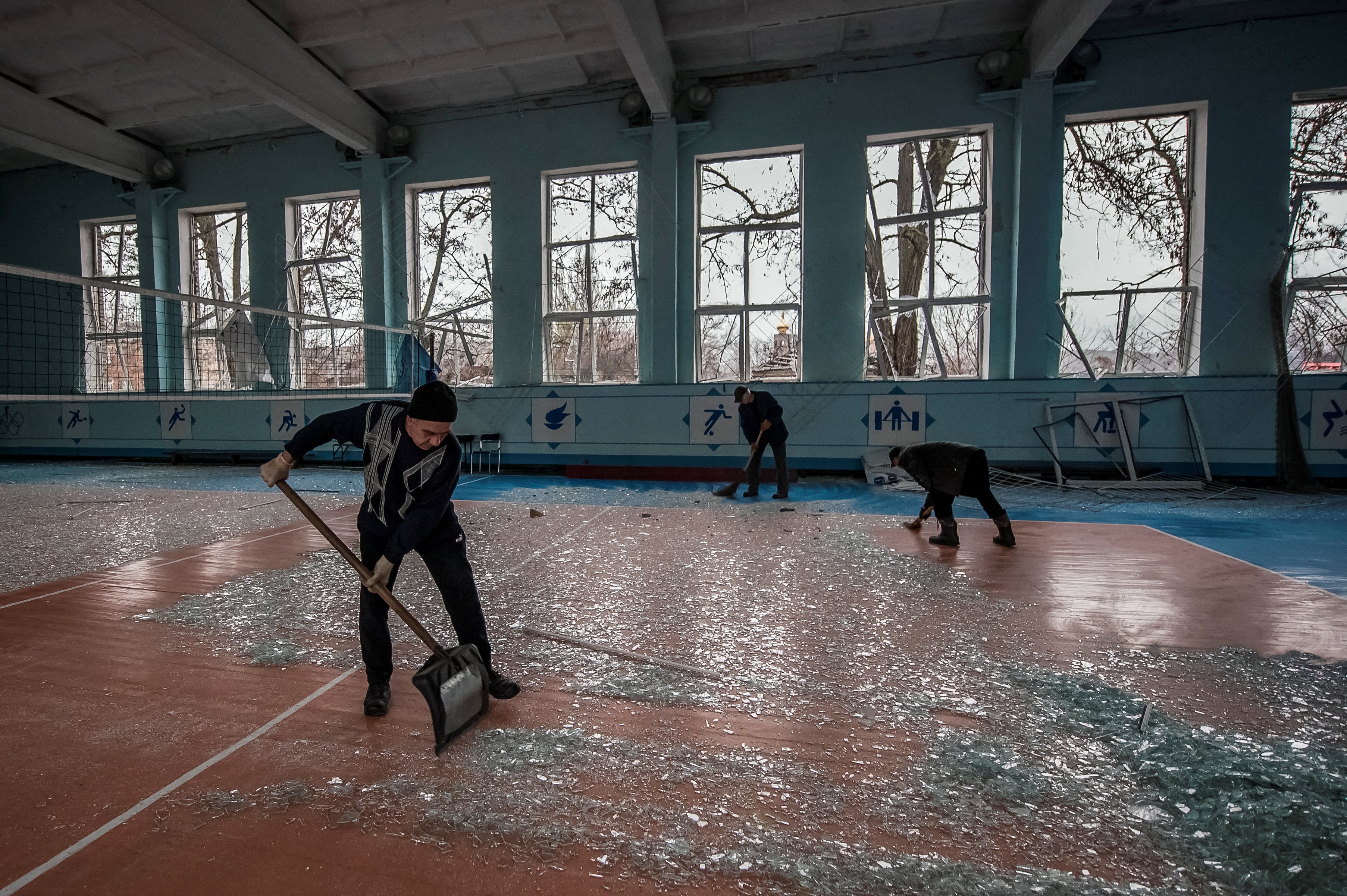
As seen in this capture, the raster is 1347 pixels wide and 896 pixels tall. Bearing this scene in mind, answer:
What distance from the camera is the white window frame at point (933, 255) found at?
9039mm

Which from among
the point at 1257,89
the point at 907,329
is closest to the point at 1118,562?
the point at 907,329

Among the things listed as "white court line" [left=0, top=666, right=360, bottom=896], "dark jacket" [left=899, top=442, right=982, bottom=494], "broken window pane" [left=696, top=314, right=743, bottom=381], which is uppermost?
"broken window pane" [left=696, top=314, right=743, bottom=381]

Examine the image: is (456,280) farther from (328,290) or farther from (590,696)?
(590,696)

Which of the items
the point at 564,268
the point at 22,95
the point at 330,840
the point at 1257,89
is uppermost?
the point at 22,95

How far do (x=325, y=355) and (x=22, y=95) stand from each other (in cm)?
579

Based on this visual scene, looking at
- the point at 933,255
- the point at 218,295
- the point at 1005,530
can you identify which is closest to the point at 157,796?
the point at 1005,530

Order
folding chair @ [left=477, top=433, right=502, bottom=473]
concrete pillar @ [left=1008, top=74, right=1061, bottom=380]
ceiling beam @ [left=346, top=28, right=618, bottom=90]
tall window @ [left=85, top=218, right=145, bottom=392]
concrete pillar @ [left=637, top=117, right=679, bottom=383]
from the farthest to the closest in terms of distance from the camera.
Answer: tall window @ [left=85, top=218, right=145, bottom=392] → folding chair @ [left=477, top=433, right=502, bottom=473] → concrete pillar @ [left=637, top=117, right=679, bottom=383] → ceiling beam @ [left=346, top=28, right=618, bottom=90] → concrete pillar @ [left=1008, top=74, right=1061, bottom=380]

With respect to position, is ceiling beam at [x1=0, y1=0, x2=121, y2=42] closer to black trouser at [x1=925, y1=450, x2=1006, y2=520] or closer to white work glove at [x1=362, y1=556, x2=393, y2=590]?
white work glove at [x1=362, y1=556, x2=393, y2=590]

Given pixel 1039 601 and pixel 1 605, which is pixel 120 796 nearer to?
pixel 1 605

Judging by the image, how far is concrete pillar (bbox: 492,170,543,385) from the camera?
1052cm

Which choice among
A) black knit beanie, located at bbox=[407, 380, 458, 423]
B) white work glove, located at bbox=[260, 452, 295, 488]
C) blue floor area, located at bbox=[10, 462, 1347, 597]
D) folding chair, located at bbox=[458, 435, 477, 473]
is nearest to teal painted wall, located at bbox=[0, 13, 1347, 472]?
folding chair, located at bbox=[458, 435, 477, 473]

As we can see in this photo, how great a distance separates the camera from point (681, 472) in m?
9.63

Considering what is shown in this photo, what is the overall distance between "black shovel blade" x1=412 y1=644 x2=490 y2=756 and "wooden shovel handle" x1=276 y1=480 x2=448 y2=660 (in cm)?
5

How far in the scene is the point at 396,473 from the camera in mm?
2186
